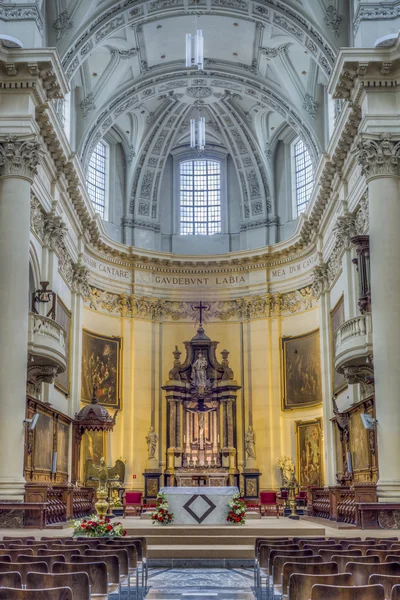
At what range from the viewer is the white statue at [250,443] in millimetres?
33219

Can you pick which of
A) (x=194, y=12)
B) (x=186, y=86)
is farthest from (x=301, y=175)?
(x=194, y=12)

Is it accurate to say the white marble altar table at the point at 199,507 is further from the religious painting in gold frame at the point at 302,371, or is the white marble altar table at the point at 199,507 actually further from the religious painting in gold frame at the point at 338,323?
the religious painting in gold frame at the point at 302,371

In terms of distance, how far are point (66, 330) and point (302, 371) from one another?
10431 millimetres

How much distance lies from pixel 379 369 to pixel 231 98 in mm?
19341

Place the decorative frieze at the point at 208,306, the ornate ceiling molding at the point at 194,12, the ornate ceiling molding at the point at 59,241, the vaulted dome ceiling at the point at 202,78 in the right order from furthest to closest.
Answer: the decorative frieze at the point at 208,306, the vaulted dome ceiling at the point at 202,78, the ornate ceiling molding at the point at 194,12, the ornate ceiling molding at the point at 59,241

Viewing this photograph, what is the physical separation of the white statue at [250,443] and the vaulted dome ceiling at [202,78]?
10111 millimetres

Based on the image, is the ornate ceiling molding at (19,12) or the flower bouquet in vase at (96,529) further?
the ornate ceiling molding at (19,12)

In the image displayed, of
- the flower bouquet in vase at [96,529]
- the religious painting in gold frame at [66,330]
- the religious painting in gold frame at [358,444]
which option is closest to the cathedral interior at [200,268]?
the religious painting in gold frame at [358,444]

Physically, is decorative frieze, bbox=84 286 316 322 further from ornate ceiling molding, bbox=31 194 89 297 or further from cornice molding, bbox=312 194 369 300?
cornice molding, bbox=312 194 369 300

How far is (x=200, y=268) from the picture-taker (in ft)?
120

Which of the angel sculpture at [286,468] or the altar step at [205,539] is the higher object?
the angel sculpture at [286,468]

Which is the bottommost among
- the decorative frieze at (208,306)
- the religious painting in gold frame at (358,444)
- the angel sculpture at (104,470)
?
the angel sculpture at (104,470)

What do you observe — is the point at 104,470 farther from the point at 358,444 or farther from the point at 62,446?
the point at 358,444

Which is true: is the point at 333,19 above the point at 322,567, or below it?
above
